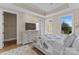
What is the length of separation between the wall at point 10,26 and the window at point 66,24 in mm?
1090

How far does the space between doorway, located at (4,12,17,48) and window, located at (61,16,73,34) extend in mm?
1087

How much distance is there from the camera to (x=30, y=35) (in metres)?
1.97

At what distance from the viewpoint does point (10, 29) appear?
2.03 metres

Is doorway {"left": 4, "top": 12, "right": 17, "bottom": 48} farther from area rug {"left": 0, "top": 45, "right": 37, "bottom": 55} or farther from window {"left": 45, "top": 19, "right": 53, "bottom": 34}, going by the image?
window {"left": 45, "top": 19, "right": 53, "bottom": 34}

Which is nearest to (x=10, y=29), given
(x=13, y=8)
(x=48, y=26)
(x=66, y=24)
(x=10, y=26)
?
(x=10, y=26)

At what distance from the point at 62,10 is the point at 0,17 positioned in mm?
1308

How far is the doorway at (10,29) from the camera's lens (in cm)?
182

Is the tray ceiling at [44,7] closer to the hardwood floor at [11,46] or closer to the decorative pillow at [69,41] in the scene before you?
the decorative pillow at [69,41]

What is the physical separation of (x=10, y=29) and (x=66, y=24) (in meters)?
1.33

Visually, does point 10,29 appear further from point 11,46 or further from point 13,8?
point 13,8

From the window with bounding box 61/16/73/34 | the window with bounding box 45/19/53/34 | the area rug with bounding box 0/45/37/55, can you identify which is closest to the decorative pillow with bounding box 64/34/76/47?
the window with bounding box 61/16/73/34

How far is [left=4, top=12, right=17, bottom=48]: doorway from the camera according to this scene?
5.98ft
